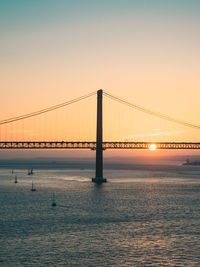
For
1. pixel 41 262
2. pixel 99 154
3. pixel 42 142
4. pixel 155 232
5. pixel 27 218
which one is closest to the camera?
pixel 41 262

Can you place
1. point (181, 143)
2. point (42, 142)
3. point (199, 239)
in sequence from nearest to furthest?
point (199, 239) < point (42, 142) < point (181, 143)

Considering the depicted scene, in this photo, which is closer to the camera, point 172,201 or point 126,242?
point 126,242

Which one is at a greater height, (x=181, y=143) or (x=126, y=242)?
(x=181, y=143)

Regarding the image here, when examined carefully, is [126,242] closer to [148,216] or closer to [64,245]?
[64,245]

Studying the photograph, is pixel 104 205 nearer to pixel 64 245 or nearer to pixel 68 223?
pixel 68 223

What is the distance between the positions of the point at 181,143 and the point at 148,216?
80.0 m

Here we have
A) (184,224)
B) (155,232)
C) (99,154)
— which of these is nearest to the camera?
(155,232)

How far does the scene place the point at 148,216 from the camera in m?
50.9

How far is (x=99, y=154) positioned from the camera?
319 ft

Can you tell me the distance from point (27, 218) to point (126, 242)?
1721 cm

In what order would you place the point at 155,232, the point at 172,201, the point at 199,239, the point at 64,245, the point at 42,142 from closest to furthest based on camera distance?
the point at 64,245 → the point at 199,239 → the point at 155,232 → the point at 172,201 → the point at 42,142

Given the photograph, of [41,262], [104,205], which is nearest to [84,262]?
[41,262]

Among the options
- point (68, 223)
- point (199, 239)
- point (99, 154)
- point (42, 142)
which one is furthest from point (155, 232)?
point (42, 142)

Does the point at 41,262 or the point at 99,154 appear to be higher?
the point at 99,154
